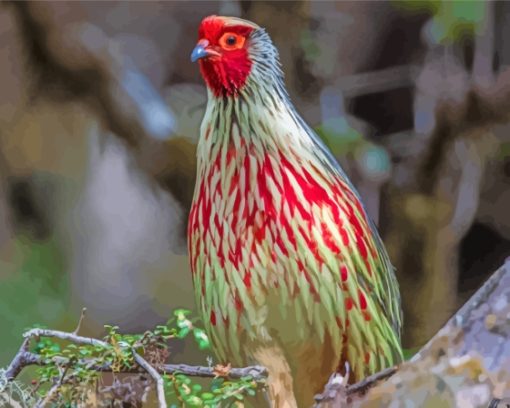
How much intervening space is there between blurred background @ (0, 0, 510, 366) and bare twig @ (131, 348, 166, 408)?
470 mm

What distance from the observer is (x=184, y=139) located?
1743 mm

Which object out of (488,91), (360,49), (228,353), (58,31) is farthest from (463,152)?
(58,31)

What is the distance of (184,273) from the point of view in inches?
65.9

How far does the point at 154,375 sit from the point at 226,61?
1.77 feet

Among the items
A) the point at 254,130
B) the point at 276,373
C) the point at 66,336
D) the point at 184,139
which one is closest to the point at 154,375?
the point at 66,336

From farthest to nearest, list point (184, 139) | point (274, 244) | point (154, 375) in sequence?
point (184, 139) < point (274, 244) < point (154, 375)

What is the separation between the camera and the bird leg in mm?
1405

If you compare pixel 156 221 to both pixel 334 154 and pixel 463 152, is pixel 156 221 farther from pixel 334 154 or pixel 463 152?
pixel 463 152

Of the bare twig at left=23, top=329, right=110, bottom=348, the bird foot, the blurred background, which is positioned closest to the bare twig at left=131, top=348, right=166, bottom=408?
the bare twig at left=23, top=329, right=110, bottom=348

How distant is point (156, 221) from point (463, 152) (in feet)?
1.84

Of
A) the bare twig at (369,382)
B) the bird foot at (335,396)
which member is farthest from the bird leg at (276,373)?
the bare twig at (369,382)

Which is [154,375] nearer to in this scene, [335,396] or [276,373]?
[335,396]

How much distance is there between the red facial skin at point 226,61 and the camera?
1.45m

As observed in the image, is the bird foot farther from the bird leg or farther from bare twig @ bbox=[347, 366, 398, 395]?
the bird leg
